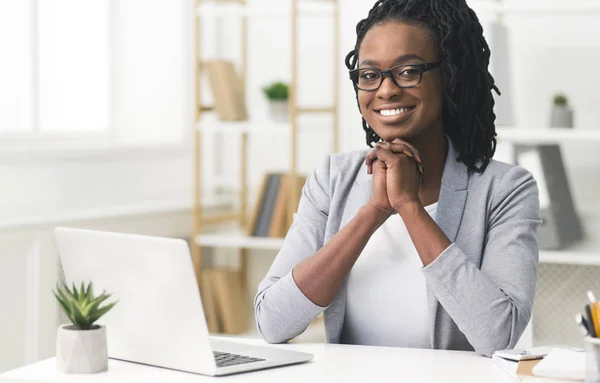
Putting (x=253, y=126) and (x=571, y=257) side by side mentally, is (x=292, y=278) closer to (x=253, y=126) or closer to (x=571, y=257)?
(x=571, y=257)

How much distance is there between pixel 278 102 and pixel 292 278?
2040 millimetres

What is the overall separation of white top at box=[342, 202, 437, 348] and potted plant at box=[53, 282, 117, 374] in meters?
0.54

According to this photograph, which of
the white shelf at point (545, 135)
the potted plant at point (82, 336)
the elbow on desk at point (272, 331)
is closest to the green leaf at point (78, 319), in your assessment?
the potted plant at point (82, 336)

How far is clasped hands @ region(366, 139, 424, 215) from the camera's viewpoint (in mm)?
1766

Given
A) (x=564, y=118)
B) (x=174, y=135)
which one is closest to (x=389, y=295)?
(x=564, y=118)

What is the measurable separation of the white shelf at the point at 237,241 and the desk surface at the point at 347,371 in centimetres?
206

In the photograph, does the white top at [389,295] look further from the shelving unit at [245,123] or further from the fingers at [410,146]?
the shelving unit at [245,123]

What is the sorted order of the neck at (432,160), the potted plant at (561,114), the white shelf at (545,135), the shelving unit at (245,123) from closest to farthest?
the neck at (432,160), the white shelf at (545,135), the potted plant at (561,114), the shelving unit at (245,123)

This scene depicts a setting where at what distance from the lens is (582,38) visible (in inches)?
140

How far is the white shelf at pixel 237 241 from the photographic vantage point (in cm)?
371

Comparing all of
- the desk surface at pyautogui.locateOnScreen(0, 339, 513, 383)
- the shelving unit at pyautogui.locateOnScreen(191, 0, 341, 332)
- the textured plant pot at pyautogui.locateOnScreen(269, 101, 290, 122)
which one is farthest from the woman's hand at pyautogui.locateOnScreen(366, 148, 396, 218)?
the textured plant pot at pyautogui.locateOnScreen(269, 101, 290, 122)

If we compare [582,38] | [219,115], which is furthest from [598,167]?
[219,115]

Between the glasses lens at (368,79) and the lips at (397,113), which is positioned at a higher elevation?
the glasses lens at (368,79)

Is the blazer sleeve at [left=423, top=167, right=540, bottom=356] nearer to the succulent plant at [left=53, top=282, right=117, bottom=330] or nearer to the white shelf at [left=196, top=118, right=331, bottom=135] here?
the succulent plant at [left=53, top=282, right=117, bottom=330]
